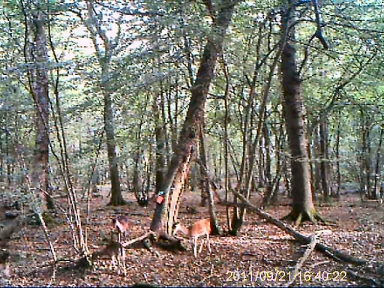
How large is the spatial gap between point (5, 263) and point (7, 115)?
6.06 ft

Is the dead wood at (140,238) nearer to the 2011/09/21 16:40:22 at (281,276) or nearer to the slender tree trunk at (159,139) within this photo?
the 2011/09/21 16:40:22 at (281,276)

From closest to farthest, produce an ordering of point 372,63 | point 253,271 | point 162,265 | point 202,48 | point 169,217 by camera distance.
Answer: point 253,271, point 162,265, point 169,217, point 202,48, point 372,63

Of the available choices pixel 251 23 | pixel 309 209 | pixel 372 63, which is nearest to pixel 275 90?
pixel 372 63

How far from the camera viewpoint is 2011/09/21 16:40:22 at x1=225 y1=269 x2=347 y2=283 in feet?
12.4

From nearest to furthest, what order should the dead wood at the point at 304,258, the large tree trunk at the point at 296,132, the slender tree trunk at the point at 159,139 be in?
the dead wood at the point at 304,258 < the large tree trunk at the point at 296,132 < the slender tree trunk at the point at 159,139

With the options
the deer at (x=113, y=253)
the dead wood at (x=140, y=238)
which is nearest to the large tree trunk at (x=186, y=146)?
the dead wood at (x=140, y=238)

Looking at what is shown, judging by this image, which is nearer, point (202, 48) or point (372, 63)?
point (202, 48)

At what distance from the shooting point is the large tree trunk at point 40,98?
4435 mm

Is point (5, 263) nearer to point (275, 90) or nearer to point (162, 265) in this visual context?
point (162, 265)

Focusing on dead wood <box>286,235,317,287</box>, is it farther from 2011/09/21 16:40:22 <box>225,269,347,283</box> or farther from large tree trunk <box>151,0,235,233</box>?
large tree trunk <box>151,0,235,233</box>

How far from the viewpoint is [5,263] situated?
477 cm

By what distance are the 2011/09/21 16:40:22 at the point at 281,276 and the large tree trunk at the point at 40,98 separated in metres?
2.06

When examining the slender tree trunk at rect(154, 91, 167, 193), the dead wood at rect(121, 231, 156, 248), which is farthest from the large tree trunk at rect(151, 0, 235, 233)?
the slender tree trunk at rect(154, 91, 167, 193)

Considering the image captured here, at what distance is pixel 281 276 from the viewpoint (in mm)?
3939
